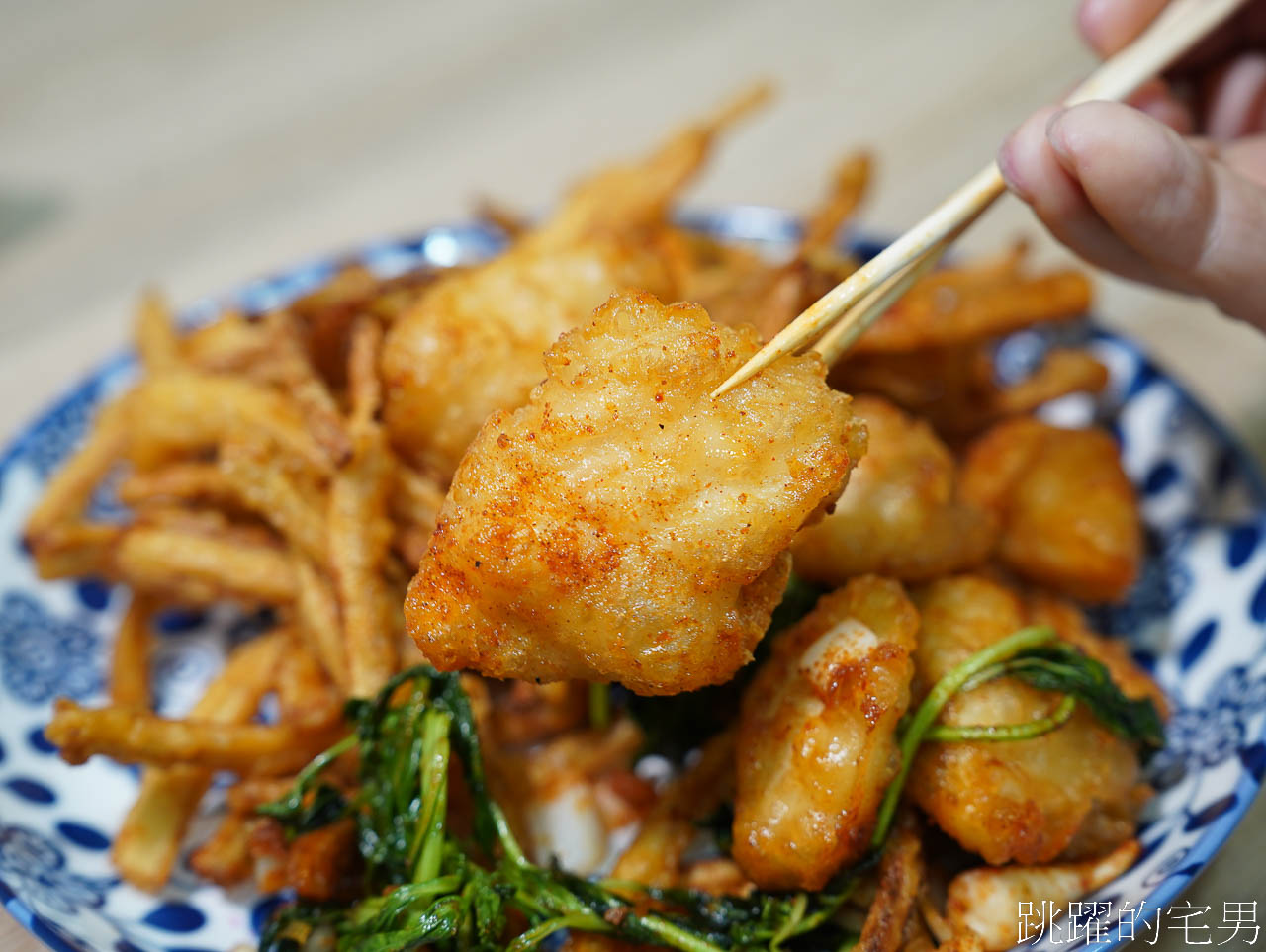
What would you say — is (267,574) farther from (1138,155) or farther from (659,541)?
(1138,155)

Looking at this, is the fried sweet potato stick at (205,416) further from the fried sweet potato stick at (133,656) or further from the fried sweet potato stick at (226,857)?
the fried sweet potato stick at (226,857)

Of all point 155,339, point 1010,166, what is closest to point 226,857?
point 155,339

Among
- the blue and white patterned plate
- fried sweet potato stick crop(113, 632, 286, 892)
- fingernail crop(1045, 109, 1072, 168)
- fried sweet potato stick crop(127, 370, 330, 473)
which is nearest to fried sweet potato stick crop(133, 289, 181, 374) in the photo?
fried sweet potato stick crop(127, 370, 330, 473)

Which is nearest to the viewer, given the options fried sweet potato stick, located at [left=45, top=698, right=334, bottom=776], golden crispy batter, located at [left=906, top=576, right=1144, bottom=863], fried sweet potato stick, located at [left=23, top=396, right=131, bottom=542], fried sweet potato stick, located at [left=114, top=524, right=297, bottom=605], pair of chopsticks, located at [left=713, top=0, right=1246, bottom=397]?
pair of chopsticks, located at [left=713, top=0, right=1246, bottom=397]

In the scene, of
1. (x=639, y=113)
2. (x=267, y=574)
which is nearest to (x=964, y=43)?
(x=639, y=113)

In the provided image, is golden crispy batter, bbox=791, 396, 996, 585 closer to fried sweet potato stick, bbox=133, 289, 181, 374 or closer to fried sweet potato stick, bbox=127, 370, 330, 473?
fried sweet potato stick, bbox=127, 370, 330, 473

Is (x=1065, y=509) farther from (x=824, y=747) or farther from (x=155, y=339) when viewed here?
(x=155, y=339)

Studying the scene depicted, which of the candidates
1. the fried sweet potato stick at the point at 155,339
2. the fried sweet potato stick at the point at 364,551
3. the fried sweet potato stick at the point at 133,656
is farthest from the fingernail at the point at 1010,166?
the fried sweet potato stick at the point at 133,656
